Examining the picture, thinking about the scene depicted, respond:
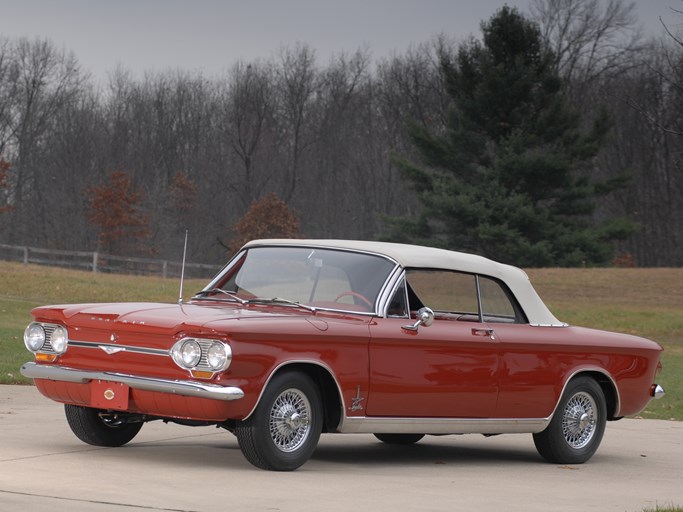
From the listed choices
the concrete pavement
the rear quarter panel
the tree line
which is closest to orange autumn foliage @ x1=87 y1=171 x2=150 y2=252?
the tree line

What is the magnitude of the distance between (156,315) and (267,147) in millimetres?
80090

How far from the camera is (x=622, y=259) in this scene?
234 ft

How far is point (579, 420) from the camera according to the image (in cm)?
1061

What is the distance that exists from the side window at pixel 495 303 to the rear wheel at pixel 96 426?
114 inches

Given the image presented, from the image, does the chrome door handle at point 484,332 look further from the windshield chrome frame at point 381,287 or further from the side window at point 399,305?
the windshield chrome frame at point 381,287

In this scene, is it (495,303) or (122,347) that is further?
(495,303)

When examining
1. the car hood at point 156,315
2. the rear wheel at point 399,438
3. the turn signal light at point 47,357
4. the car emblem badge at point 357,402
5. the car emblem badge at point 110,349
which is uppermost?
the car hood at point 156,315

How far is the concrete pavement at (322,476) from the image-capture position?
7.15 m

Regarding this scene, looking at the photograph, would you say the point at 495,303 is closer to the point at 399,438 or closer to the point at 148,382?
the point at 399,438

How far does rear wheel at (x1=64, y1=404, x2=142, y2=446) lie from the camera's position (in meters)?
9.38

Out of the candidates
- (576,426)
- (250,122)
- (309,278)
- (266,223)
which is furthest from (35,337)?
(250,122)

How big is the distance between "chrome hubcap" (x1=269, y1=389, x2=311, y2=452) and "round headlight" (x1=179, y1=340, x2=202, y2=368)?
1.97 ft

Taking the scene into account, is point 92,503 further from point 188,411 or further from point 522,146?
point 522,146

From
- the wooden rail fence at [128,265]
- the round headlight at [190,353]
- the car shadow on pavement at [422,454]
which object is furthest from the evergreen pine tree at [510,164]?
the round headlight at [190,353]
